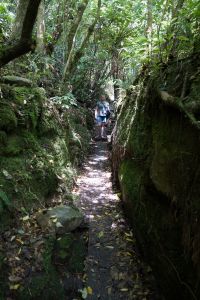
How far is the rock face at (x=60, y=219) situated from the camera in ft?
17.1

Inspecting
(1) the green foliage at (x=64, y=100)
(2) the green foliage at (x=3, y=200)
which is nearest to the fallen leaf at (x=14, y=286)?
(2) the green foliage at (x=3, y=200)

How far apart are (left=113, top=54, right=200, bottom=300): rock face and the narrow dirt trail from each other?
295 millimetres

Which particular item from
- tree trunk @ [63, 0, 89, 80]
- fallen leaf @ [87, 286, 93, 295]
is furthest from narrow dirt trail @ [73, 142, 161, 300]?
tree trunk @ [63, 0, 89, 80]

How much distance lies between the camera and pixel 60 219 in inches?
209

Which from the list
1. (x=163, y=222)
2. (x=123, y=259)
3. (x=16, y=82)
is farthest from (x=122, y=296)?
(x=16, y=82)

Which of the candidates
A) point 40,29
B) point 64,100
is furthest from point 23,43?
point 40,29

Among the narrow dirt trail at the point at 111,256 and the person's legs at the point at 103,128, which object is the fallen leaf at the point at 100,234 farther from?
the person's legs at the point at 103,128

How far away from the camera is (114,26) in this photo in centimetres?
1479

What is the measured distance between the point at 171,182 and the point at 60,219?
7.23 feet

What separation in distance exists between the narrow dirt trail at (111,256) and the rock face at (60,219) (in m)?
0.38

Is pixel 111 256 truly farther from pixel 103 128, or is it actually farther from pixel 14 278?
pixel 103 128

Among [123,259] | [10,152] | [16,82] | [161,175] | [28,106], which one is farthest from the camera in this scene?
[16,82]

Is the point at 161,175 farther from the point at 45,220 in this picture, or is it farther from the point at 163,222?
the point at 45,220

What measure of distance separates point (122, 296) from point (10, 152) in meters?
3.21
